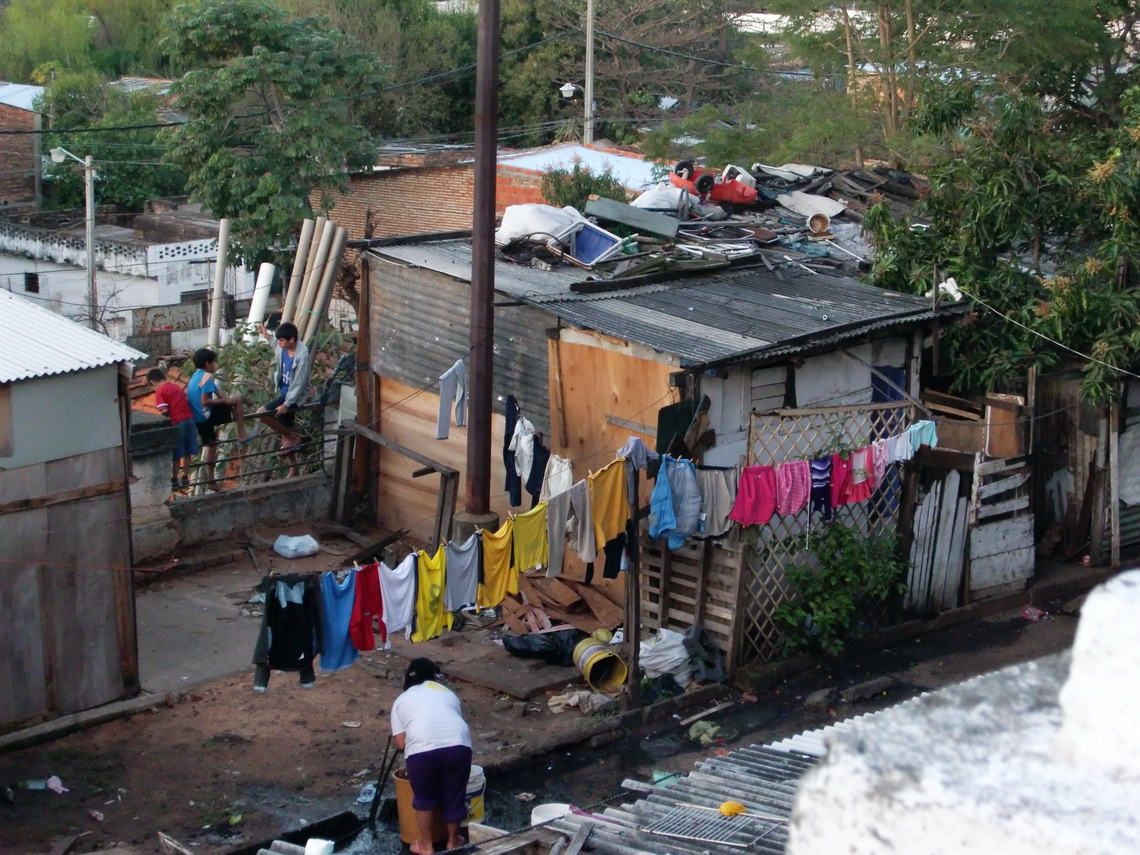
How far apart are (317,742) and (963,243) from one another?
26.4ft

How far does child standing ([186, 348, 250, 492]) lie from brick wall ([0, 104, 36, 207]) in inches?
908

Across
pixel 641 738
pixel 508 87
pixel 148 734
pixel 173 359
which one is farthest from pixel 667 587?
pixel 508 87

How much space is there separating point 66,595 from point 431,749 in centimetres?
382

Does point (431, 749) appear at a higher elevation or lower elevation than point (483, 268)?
lower

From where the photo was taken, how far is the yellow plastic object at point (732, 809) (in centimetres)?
548

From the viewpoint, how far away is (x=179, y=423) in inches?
502

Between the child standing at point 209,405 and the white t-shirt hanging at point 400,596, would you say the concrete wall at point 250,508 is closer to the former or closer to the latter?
the child standing at point 209,405

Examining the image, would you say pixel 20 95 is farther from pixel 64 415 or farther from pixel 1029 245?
pixel 1029 245

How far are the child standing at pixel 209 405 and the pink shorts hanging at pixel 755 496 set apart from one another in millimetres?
5678

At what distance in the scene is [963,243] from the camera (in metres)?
12.8

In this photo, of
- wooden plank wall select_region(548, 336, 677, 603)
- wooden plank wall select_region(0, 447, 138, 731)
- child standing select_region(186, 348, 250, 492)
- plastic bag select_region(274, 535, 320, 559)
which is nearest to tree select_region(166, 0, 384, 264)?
child standing select_region(186, 348, 250, 492)

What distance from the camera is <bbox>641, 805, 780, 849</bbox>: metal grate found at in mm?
5137

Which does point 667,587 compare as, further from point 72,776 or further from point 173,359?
point 173,359

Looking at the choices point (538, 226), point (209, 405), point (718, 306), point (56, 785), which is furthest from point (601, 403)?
point (56, 785)
